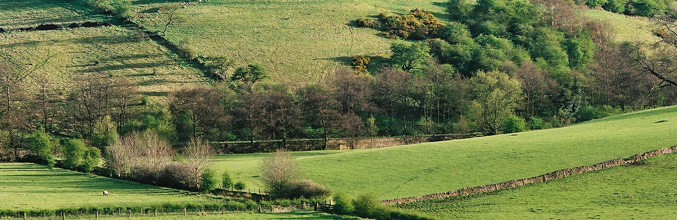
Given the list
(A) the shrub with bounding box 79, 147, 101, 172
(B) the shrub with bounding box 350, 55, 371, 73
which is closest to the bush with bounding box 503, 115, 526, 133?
(B) the shrub with bounding box 350, 55, 371, 73

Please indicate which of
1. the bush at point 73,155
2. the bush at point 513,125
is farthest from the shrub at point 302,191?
the bush at point 513,125

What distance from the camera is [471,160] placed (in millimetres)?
84562

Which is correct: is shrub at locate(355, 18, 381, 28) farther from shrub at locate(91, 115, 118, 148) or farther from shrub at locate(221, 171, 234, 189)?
shrub at locate(221, 171, 234, 189)

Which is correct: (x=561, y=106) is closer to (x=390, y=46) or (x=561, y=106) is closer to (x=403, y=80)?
(x=403, y=80)

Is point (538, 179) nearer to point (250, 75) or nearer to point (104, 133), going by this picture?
point (104, 133)

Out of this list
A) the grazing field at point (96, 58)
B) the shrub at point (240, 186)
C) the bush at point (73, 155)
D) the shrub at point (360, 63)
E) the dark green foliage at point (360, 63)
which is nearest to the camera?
the shrub at point (240, 186)

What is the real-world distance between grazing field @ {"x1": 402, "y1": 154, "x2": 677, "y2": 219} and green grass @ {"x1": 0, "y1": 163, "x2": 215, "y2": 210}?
23081 millimetres

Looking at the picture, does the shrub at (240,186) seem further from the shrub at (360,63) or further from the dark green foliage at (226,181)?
the shrub at (360,63)

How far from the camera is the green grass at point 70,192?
73.3 m

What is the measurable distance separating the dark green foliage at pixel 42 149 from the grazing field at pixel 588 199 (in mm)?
48337

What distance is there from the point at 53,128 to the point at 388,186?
5952cm

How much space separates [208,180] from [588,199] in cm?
3453

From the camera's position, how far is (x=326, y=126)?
11669 cm

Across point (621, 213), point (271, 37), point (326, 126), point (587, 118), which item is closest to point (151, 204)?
point (621, 213)
